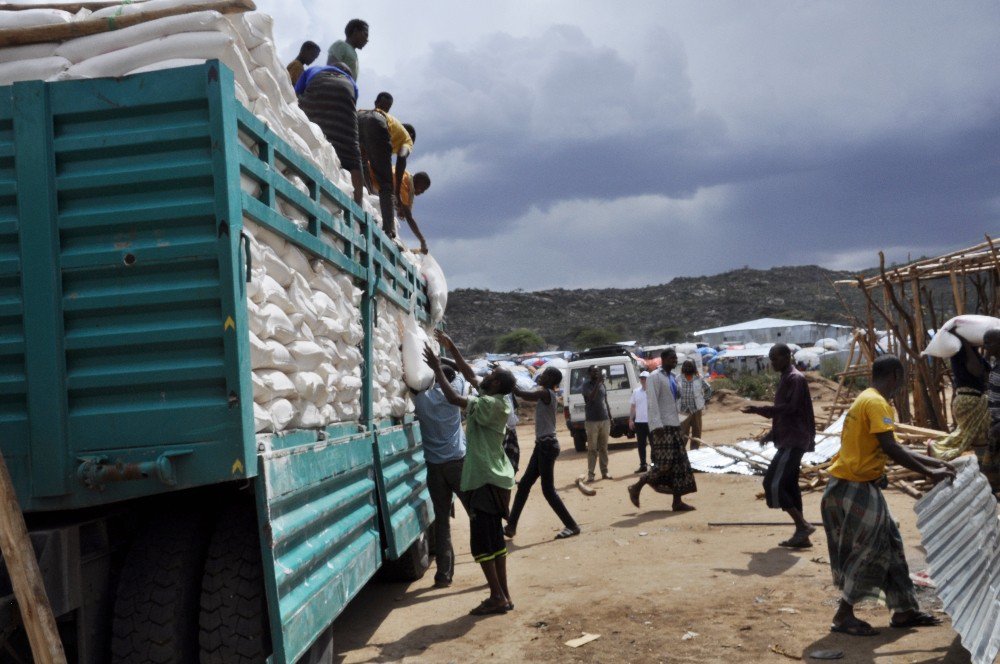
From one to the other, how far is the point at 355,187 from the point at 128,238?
2.86 metres

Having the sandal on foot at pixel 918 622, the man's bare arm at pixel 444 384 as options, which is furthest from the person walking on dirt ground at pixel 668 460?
the sandal on foot at pixel 918 622

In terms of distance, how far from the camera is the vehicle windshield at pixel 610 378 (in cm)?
2025

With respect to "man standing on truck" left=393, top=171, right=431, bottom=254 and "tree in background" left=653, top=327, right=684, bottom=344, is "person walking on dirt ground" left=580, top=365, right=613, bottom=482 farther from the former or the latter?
"tree in background" left=653, top=327, right=684, bottom=344

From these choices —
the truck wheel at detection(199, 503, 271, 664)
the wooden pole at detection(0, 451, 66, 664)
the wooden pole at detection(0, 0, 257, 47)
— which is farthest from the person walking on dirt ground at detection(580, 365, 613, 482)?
the wooden pole at detection(0, 451, 66, 664)

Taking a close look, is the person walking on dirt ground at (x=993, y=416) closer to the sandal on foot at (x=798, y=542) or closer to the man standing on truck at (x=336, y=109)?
the sandal on foot at (x=798, y=542)

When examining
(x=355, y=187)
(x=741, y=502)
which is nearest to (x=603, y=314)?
(x=741, y=502)

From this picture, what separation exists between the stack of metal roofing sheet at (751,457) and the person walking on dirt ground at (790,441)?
11.9 feet

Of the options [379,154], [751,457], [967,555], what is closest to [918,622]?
[967,555]

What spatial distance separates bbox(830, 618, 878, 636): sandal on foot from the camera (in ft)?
16.5

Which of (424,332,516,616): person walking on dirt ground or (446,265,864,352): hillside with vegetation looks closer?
(424,332,516,616): person walking on dirt ground

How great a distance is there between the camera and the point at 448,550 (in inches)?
289

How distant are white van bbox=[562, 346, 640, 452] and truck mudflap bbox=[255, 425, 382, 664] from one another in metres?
15.1

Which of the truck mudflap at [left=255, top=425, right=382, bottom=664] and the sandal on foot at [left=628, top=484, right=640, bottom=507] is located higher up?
the truck mudflap at [left=255, top=425, right=382, bottom=664]

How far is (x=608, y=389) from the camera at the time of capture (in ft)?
66.3
